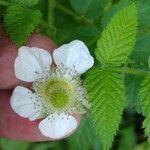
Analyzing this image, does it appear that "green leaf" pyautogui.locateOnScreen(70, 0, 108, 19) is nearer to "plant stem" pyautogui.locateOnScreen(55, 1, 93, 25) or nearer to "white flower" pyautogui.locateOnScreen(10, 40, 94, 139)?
"plant stem" pyautogui.locateOnScreen(55, 1, 93, 25)

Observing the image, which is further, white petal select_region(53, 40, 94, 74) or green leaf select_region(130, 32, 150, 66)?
green leaf select_region(130, 32, 150, 66)

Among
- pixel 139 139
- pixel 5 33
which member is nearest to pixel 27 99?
pixel 5 33

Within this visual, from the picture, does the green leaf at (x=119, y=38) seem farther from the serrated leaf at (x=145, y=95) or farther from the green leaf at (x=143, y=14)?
the green leaf at (x=143, y=14)

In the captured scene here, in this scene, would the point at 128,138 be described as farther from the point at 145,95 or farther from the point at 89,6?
the point at 145,95

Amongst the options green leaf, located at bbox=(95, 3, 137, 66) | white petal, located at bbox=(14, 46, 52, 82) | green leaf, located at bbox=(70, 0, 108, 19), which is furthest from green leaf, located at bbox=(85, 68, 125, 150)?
green leaf, located at bbox=(70, 0, 108, 19)

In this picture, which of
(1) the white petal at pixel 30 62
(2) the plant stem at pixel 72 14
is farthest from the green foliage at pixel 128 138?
(1) the white petal at pixel 30 62

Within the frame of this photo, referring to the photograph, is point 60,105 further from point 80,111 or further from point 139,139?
point 139,139

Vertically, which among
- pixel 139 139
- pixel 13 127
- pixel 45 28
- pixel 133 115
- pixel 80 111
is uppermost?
pixel 45 28
